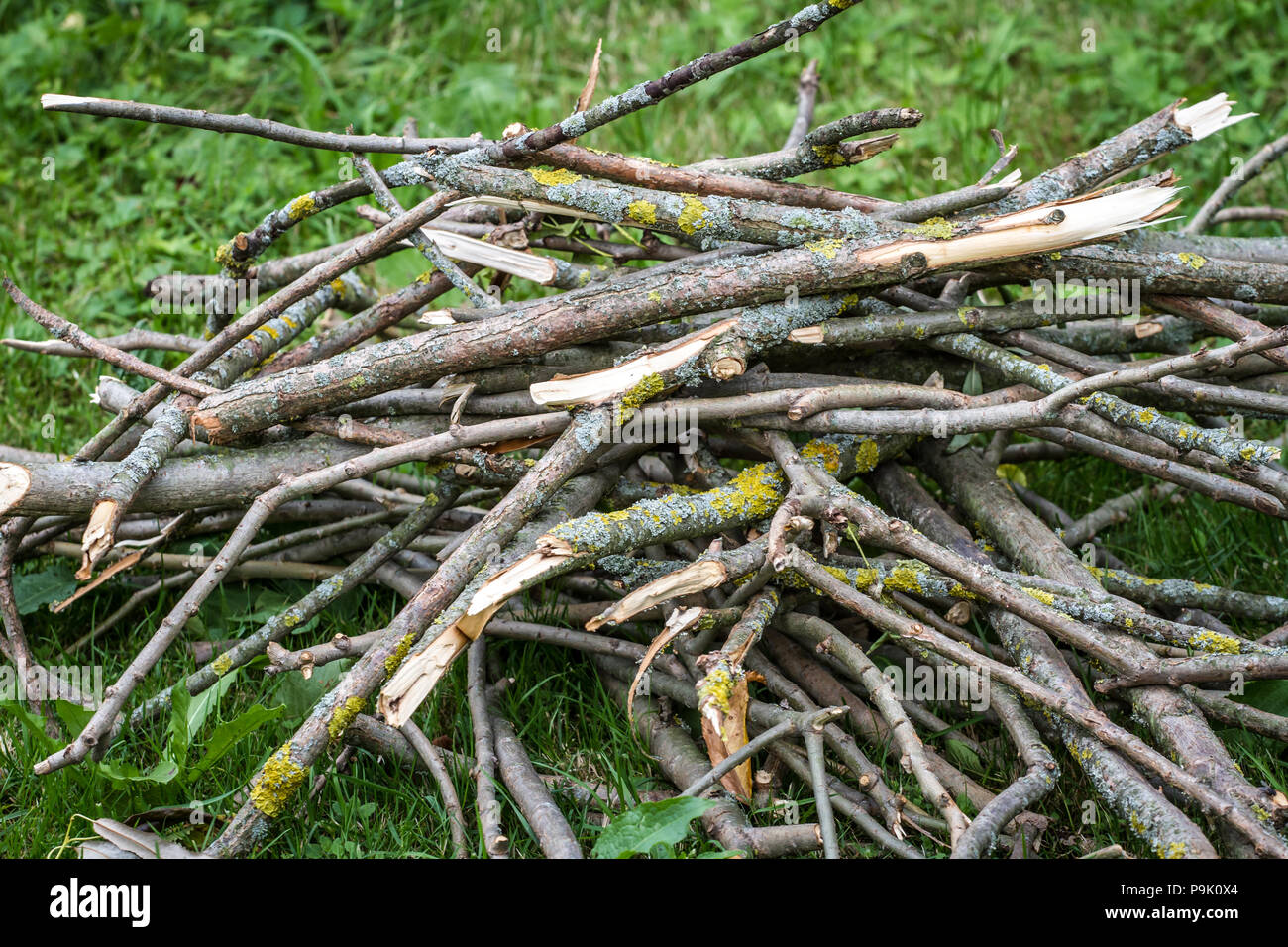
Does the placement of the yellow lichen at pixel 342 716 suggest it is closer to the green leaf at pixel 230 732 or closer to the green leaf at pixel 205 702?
the green leaf at pixel 230 732

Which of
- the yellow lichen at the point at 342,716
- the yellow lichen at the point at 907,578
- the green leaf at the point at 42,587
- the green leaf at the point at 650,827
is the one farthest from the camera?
the green leaf at the point at 42,587

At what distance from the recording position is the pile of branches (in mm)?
2070

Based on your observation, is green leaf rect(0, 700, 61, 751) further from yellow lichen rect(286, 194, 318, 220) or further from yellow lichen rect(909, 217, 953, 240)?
yellow lichen rect(909, 217, 953, 240)

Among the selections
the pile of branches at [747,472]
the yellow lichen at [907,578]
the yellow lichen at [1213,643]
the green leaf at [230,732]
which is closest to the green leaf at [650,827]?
the pile of branches at [747,472]

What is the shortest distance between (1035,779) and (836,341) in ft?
3.49

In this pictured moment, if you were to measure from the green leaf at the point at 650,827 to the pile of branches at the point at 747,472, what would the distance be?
0.37ft

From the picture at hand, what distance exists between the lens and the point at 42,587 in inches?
112

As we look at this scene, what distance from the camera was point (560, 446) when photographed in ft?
7.32

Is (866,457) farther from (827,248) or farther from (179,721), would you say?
(179,721)

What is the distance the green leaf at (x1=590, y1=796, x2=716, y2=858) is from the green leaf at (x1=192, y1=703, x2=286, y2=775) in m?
0.79

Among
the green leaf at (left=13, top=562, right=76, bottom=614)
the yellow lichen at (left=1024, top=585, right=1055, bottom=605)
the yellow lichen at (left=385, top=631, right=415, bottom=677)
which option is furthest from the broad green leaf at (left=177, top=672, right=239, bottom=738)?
the yellow lichen at (left=1024, top=585, right=1055, bottom=605)

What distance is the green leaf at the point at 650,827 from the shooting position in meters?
1.93

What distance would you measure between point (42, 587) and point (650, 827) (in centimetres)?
191
